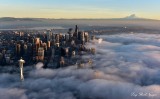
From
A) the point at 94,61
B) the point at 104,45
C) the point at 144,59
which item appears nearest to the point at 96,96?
the point at 94,61

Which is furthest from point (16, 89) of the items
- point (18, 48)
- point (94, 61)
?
point (18, 48)

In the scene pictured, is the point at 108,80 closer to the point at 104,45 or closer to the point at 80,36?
the point at 104,45

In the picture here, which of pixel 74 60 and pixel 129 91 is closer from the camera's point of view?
pixel 129 91

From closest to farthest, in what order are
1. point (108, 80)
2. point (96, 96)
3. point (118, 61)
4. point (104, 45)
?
point (96, 96)
point (108, 80)
point (118, 61)
point (104, 45)

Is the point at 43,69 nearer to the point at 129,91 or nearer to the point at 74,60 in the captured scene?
the point at 74,60

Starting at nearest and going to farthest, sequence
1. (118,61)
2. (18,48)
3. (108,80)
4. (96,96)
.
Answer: (96,96) < (108,80) < (118,61) < (18,48)

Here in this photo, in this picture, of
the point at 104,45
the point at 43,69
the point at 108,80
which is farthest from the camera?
the point at 104,45

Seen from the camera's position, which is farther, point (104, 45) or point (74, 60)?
point (104, 45)

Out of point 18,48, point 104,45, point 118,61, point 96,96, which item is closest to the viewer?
point 96,96
